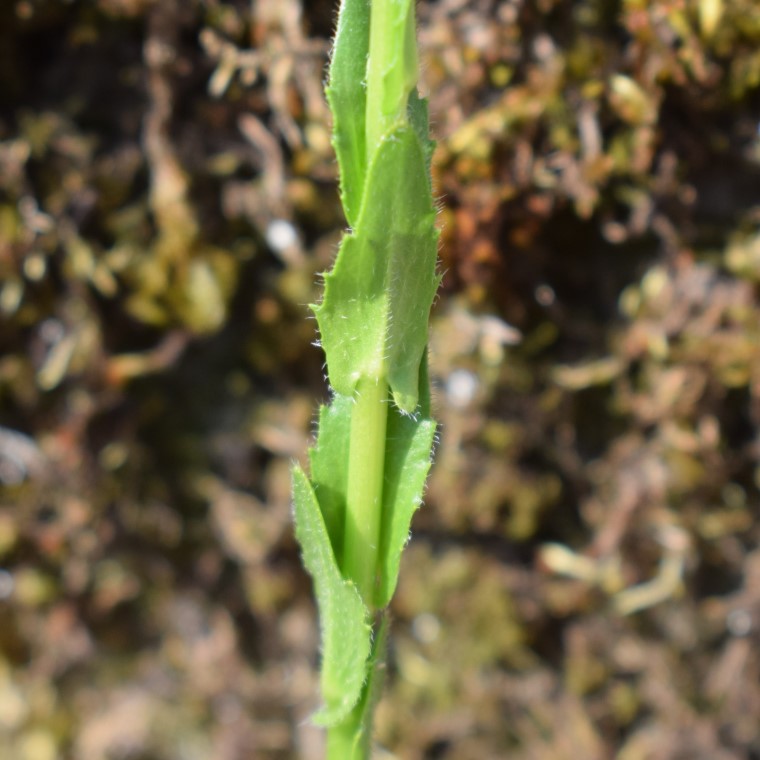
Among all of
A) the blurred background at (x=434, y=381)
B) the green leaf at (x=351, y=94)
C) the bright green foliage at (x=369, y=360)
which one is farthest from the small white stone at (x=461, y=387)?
the green leaf at (x=351, y=94)

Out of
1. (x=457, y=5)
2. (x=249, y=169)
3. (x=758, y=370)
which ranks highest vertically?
(x=457, y=5)

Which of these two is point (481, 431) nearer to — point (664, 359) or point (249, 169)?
point (664, 359)

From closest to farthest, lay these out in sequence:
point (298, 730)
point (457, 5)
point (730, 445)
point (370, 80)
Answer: point (370, 80) → point (457, 5) → point (730, 445) → point (298, 730)

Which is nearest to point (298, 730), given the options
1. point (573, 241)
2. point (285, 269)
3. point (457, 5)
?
point (285, 269)

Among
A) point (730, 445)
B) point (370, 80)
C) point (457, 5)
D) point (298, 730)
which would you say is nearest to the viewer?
point (370, 80)

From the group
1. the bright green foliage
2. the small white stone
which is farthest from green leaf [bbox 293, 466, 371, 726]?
the small white stone

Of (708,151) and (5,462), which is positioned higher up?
(708,151)

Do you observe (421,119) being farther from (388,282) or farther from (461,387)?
(461,387)

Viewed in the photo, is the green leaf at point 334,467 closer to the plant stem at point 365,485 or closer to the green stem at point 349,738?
the plant stem at point 365,485
